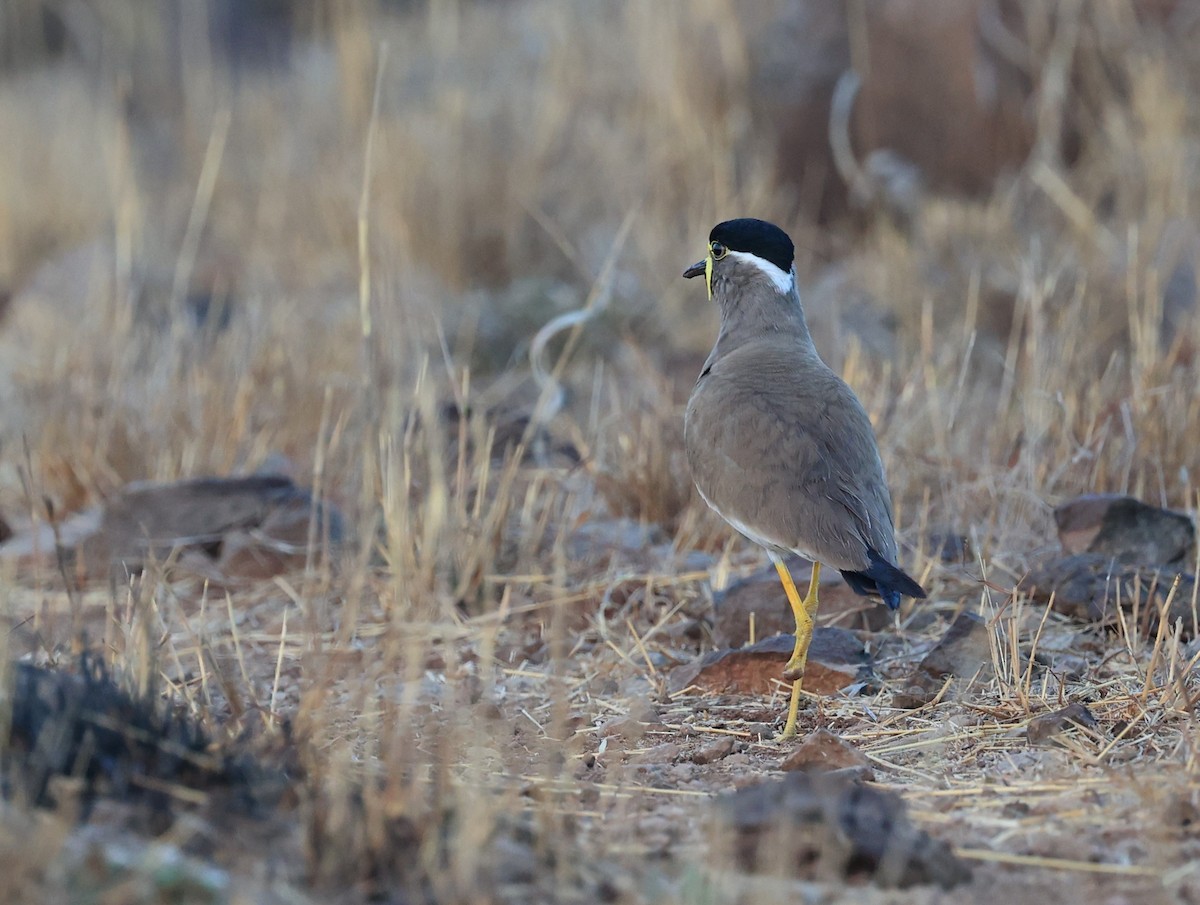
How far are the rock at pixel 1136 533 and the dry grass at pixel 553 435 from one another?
0.77 ft

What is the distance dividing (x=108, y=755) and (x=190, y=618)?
198cm

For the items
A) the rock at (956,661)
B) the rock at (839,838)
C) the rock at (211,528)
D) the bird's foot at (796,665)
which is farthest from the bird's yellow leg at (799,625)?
the rock at (211,528)

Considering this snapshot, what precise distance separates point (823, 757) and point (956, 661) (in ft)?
2.26

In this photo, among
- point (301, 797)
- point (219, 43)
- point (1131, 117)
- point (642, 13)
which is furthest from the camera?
point (219, 43)

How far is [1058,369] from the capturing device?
507cm

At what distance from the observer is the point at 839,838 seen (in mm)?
2344

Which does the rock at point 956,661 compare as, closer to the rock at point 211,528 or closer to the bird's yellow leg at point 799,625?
the bird's yellow leg at point 799,625

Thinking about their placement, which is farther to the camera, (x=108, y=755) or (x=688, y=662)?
(x=688, y=662)

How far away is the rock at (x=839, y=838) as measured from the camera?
2344mm

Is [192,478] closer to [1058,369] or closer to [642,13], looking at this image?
[1058,369]

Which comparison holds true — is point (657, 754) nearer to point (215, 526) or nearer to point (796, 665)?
point (796, 665)

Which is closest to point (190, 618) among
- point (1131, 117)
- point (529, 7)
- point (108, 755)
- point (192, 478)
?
point (192, 478)

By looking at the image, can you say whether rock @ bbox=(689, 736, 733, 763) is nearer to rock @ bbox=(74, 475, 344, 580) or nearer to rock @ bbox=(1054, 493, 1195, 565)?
rock @ bbox=(1054, 493, 1195, 565)

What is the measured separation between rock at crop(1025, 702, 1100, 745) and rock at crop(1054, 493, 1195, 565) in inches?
45.3
